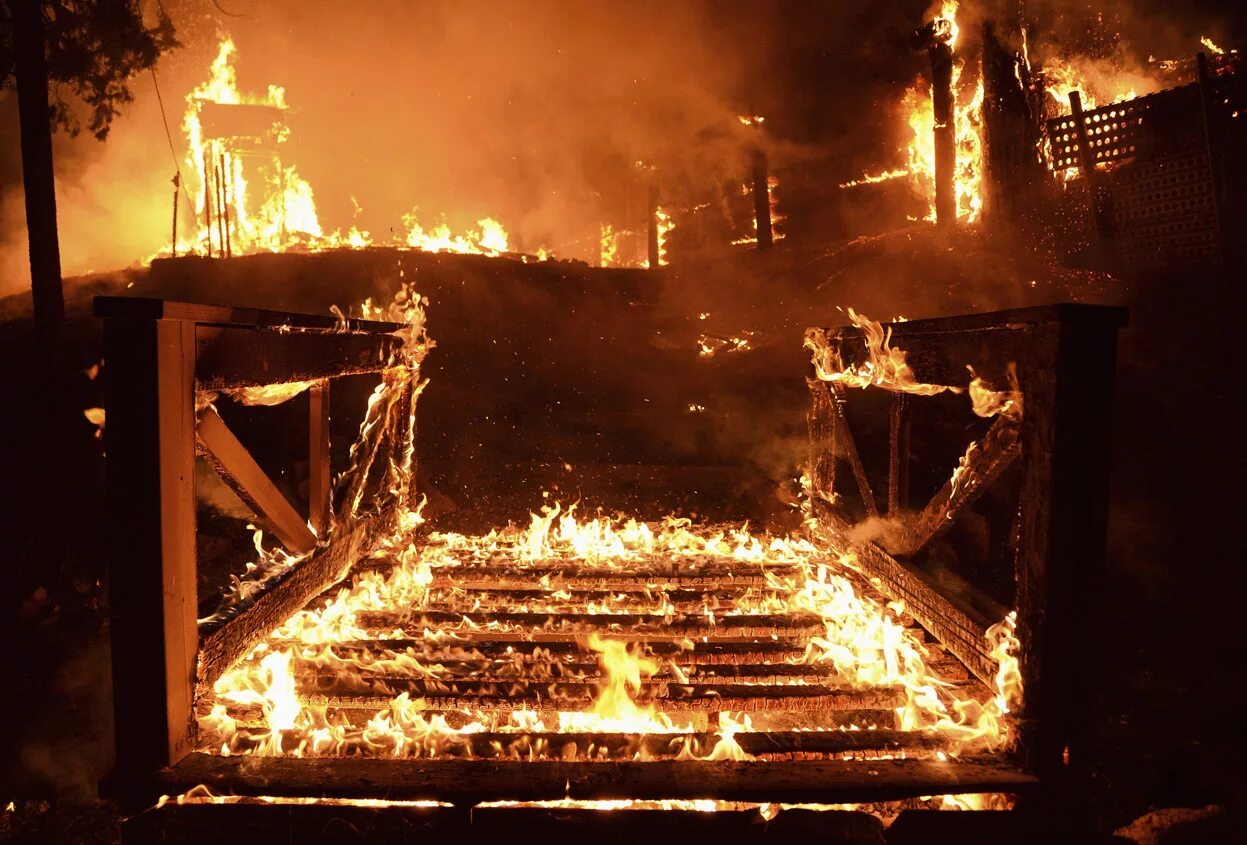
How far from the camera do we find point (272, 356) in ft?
10.8

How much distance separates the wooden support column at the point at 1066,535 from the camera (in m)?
2.43

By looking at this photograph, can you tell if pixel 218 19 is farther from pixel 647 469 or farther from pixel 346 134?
pixel 647 469

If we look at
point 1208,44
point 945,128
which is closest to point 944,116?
point 945,128

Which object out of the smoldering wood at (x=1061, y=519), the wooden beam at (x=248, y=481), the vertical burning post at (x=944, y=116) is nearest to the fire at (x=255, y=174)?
the vertical burning post at (x=944, y=116)

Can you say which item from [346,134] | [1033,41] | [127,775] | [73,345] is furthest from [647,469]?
[346,134]

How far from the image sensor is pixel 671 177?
21.1 m

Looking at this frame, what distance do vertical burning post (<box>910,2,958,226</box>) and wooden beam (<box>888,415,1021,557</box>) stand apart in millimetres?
13281

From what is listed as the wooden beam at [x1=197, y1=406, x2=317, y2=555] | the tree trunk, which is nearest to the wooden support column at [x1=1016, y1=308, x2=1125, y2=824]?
the wooden beam at [x1=197, y1=406, x2=317, y2=555]

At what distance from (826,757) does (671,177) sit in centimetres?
2044

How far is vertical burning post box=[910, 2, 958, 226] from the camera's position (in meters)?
15.2

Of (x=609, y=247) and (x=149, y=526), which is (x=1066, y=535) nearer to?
(x=149, y=526)

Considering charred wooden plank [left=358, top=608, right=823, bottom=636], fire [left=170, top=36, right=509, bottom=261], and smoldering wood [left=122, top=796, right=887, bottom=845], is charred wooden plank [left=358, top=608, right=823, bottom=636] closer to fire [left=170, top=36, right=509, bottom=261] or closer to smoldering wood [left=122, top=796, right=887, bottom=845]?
smoldering wood [left=122, top=796, right=887, bottom=845]

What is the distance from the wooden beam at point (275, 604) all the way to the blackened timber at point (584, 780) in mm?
499

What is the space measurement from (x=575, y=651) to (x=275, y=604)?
5.63ft
